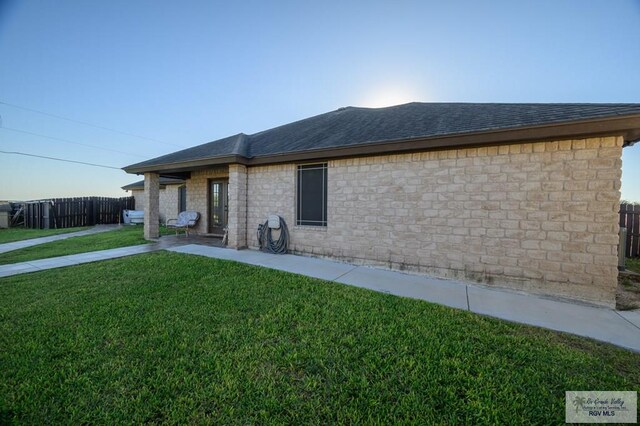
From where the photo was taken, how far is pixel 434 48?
8539 mm

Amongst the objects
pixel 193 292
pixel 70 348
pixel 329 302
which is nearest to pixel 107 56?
pixel 193 292

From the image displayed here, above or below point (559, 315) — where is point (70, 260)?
above

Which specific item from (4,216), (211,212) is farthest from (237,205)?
(4,216)

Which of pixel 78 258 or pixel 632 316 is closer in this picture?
pixel 632 316

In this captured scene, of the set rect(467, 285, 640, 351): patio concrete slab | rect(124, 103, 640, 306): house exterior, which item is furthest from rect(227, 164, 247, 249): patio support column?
rect(467, 285, 640, 351): patio concrete slab

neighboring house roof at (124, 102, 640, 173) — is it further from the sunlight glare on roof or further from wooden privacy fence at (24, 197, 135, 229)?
wooden privacy fence at (24, 197, 135, 229)

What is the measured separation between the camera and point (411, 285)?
185 inches


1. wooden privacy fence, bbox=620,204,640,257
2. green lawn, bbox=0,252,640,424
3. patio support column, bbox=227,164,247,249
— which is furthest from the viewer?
patio support column, bbox=227,164,247,249

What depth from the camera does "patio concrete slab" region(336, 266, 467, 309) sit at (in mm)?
4074

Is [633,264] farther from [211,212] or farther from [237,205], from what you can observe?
[211,212]

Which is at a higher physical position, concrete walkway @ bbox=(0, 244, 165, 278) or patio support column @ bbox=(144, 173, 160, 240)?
patio support column @ bbox=(144, 173, 160, 240)

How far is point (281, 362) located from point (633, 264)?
10046 millimetres

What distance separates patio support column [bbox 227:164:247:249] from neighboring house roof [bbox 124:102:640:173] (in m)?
0.42

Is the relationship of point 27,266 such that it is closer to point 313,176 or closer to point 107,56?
point 313,176
